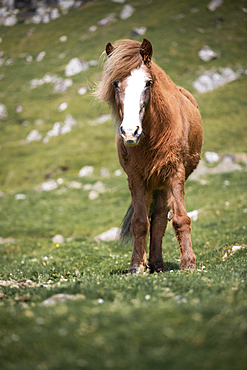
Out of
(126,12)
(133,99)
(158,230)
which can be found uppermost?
(133,99)

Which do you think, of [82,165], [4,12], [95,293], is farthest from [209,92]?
[4,12]

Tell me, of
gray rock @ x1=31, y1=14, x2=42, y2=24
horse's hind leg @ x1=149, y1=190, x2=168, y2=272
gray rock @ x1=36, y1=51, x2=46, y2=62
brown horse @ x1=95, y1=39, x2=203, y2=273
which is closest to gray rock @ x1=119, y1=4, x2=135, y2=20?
gray rock @ x1=36, y1=51, x2=46, y2=62

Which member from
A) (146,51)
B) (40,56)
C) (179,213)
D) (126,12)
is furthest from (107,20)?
(179,213)

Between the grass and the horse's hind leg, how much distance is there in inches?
22.7

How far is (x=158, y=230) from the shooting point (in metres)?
9.27

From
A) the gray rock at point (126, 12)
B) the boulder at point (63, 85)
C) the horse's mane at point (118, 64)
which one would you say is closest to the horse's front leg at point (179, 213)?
the horse's mane at point (118, 64)

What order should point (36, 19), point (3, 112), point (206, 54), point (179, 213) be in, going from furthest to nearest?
1. point (36, 19)
2. point (206, 54)
3. point (3, 112)
4. point (179, 213)

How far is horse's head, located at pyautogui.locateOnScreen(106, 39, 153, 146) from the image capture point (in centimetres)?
627

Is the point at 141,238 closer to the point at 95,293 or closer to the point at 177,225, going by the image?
the point at 177,225

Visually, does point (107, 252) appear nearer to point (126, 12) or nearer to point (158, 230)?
point (158, 230)

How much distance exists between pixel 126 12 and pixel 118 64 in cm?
8631

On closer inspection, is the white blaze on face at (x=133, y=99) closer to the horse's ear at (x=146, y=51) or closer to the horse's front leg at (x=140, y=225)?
the horse's ear at (x=146, y=51)

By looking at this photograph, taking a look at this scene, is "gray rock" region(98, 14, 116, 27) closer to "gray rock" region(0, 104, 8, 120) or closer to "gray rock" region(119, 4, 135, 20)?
"gray rock" region(119, 4, 135, 20)

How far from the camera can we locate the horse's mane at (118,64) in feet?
22.8
